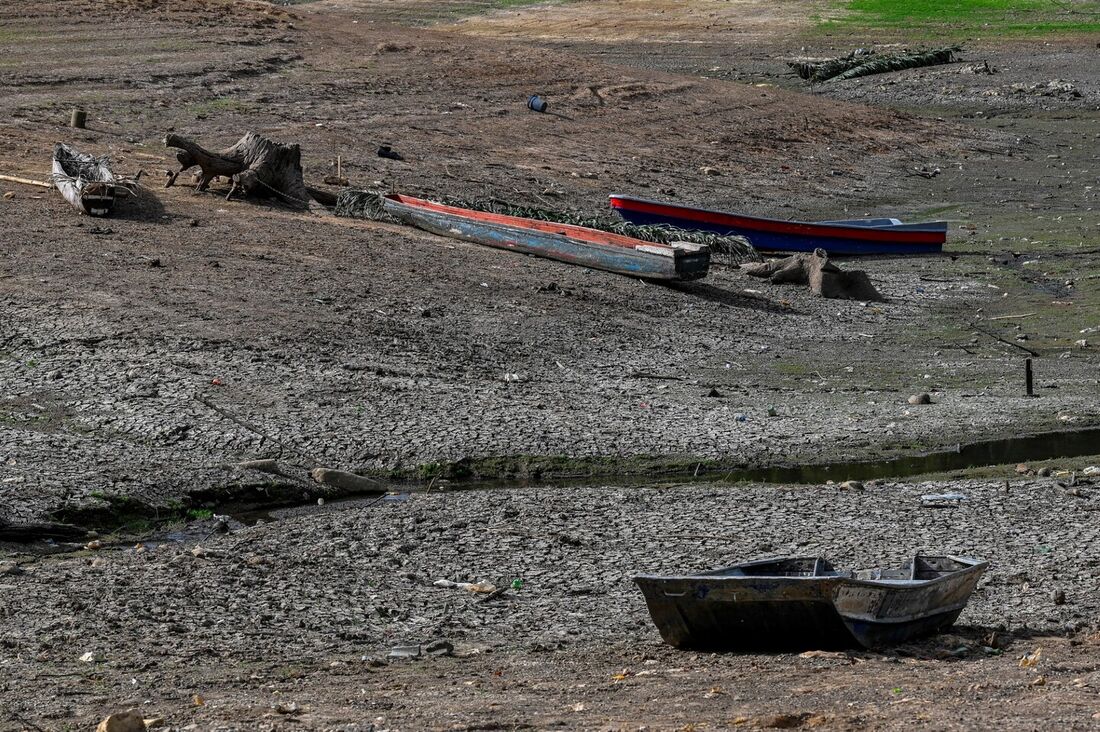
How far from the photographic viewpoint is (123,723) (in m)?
6.32

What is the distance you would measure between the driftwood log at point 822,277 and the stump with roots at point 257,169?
5.95m

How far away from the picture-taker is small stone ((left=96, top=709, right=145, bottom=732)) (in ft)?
20.6

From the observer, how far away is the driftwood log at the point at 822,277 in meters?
18.0

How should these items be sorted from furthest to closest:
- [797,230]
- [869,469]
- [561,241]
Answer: [797,230] < [561,241] < [869,469]

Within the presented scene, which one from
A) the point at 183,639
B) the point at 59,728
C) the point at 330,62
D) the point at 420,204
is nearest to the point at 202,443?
the point at 183,639

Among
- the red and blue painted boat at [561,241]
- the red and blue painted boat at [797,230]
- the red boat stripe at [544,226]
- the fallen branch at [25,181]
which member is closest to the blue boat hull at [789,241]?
the red and blue painted boat at [797,230]

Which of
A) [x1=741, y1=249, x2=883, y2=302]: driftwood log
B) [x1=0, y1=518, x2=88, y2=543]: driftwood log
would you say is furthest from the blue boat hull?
[x1=0, y1=518, x2=88, y2=543]: driftwood log

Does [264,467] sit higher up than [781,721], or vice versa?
[781,721]

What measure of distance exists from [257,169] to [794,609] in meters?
12.6

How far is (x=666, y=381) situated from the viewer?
14.0 metres

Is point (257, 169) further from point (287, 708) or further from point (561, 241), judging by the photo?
point (287, 708)

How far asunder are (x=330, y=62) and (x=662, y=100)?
6.49m

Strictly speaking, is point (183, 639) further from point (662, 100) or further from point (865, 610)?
point (662, 100)

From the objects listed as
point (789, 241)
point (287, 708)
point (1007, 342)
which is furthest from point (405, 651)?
point (789, 241)
